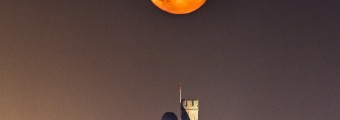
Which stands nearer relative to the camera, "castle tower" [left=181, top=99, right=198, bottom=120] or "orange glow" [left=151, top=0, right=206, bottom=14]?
"orange glow" [left=151, top=0, right=206, bottom=14]

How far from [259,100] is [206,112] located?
645 mm

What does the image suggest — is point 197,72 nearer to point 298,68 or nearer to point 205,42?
point 205,42

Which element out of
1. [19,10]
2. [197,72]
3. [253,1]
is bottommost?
[197,72]

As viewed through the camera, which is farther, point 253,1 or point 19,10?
point 253,1

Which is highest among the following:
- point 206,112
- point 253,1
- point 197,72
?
point 253,1

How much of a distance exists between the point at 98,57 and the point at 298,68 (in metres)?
2.33

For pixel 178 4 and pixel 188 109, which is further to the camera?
pixel 188 109

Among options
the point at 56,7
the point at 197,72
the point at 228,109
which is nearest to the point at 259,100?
the point at 228,109

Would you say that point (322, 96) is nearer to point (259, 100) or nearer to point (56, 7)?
point (259, 100)

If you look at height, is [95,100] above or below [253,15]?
below

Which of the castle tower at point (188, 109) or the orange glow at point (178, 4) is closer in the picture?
the orange glow at point (178, 4)

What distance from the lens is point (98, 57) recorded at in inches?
254

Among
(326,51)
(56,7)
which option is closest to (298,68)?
(326,51)

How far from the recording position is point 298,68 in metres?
6.77
